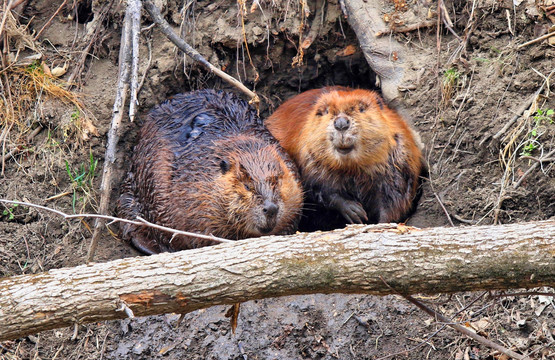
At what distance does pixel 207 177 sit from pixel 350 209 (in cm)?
126

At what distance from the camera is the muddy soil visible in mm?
4379

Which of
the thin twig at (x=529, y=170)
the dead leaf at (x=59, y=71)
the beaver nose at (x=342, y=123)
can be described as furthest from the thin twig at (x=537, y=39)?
the dead leaf at (x=59, y=71)

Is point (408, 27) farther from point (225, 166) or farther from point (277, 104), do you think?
point (225, 166)

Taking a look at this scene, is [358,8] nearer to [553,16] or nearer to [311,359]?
[553,16]

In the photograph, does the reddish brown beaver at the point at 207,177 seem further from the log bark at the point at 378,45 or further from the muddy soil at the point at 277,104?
the log bark at the point at 378,45

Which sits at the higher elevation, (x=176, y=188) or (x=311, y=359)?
(x=176, y=188)

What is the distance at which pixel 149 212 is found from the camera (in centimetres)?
525

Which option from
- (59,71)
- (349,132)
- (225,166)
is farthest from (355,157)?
(59,71)

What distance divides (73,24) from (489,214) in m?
4.00

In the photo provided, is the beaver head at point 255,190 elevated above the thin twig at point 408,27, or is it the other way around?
the thin twig at point 408,27

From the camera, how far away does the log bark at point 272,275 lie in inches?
129

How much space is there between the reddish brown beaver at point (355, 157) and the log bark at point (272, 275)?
1.90 metres

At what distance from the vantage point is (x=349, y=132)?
16.9 feet

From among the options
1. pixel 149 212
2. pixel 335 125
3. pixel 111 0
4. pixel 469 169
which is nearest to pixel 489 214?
pixel 469 169
